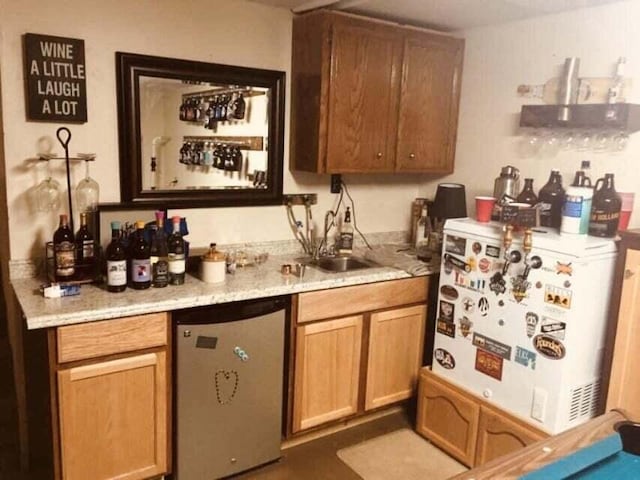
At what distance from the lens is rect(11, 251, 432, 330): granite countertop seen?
210 cm

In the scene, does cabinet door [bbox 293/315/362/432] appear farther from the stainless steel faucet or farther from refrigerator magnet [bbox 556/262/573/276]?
refrigerator magnet [bbox 556/262/573/276]

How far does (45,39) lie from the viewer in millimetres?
2379

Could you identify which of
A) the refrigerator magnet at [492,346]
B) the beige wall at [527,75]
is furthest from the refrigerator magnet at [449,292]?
the beige wall at [527,75]

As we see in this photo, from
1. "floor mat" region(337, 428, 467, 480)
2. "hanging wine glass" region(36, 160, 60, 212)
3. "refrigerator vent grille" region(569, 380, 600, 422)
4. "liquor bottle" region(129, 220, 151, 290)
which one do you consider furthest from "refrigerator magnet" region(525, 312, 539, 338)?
"hanging wine glass" region(36, 160, 60, 212)

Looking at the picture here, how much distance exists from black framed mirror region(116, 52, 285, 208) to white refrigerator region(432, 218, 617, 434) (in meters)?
1.10

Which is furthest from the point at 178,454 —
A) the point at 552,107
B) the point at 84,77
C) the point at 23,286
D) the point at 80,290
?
the point at 552,107

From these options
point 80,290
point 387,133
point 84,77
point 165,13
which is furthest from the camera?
point 387,133

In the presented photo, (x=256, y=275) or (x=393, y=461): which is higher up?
(x=256, y=275)

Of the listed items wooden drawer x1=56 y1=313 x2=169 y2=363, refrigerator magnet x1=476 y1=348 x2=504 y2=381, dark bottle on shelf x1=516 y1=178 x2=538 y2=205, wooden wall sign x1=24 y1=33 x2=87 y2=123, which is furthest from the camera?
dark bottle on shelf x1=516 y1=178 x2=538 y2=205

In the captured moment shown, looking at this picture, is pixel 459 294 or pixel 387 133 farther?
pixel 387 133

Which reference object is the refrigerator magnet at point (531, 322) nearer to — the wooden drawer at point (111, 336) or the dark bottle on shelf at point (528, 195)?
the dark bottle on shelf at point (528, 195)

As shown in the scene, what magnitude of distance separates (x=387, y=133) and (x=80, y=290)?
182cm

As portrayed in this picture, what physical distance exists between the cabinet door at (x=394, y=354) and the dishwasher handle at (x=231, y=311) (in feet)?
1.97

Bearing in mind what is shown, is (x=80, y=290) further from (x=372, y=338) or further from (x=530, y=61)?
(x=530, y=61)
